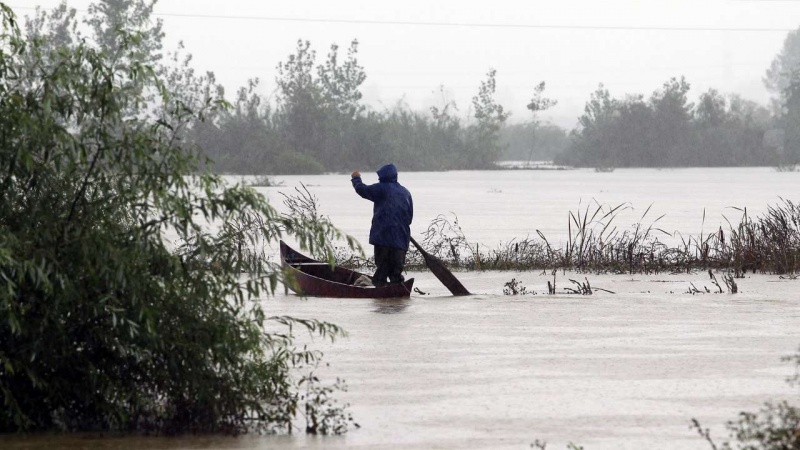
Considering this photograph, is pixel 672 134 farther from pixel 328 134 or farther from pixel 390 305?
pixel 390 305

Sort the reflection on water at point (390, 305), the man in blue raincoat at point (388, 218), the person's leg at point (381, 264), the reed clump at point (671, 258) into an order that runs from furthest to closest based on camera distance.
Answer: the reed clump at point (671, 258), the person's leg at point (381, 264), the man in blue raincoat at point (388, 218), the reflection on water at point (390, 305)

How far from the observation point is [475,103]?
11112cm

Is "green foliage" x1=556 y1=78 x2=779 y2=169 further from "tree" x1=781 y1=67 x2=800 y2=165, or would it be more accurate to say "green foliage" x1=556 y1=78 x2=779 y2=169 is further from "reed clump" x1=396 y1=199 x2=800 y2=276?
"reed clump" x1=396 y1=199 x2=800 y2=276

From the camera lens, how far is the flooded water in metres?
9.34

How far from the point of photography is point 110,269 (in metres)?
8.83

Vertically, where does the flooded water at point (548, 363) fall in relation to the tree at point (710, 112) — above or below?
below

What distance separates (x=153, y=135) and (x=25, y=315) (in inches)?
58.6

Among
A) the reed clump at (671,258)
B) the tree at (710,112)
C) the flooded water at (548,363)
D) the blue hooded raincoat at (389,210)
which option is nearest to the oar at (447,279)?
the flooded water at (548,363)

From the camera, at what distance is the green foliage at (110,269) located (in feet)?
29.4

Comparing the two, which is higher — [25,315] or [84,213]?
[84,213]

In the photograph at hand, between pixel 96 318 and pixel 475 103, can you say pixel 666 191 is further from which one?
pixel 96 318

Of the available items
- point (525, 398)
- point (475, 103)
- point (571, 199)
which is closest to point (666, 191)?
point (571, 199)

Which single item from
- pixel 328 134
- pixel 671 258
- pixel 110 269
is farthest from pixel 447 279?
pixel 328 134

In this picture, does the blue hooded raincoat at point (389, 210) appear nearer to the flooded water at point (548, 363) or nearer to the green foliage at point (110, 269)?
the flooded water at point (548, 363)
